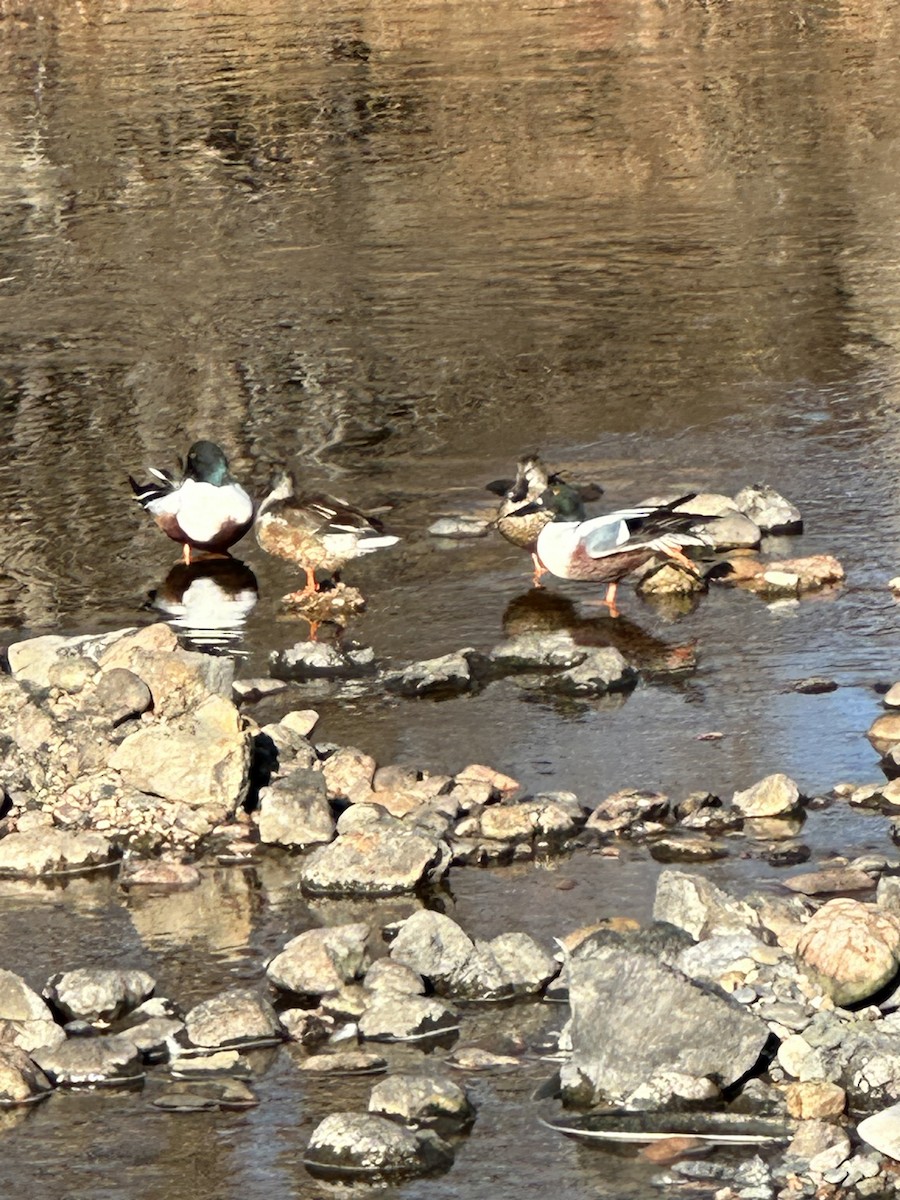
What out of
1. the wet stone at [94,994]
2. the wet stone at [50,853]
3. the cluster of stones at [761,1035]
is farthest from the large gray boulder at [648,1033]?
the wet stone at [50,853]

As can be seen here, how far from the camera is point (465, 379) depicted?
1373cm

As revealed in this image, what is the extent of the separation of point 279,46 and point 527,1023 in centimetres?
2778

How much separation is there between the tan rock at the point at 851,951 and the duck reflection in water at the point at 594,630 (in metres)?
2.93

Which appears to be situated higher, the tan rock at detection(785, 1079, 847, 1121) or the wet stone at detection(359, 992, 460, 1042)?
the tan rock at detection(785, 1079, 847, 1121)

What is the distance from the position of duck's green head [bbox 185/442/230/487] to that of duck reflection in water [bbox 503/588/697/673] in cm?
172

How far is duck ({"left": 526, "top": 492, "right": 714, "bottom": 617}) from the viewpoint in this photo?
935 cm

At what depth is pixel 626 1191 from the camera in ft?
16.6

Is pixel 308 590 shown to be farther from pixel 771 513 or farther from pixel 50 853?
pixel 50 853

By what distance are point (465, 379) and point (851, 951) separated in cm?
843

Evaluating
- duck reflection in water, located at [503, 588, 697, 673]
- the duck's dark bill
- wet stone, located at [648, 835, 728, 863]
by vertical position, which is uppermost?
the duck's dark bill

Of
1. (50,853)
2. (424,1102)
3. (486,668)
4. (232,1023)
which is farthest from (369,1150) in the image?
(486,668)

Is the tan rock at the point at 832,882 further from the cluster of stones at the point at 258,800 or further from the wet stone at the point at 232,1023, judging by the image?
the wet stone at the point at 232,1023

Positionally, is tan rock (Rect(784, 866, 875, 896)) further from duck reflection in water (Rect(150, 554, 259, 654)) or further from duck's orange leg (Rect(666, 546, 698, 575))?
duck reflection in water (Rect(150, 554, 259, 654))

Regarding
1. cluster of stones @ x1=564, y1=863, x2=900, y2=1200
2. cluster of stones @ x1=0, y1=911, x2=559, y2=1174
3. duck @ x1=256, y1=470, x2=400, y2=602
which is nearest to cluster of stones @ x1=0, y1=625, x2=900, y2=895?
cluster of stones @ x1=0, y1=911, x2=559, y2=1174
